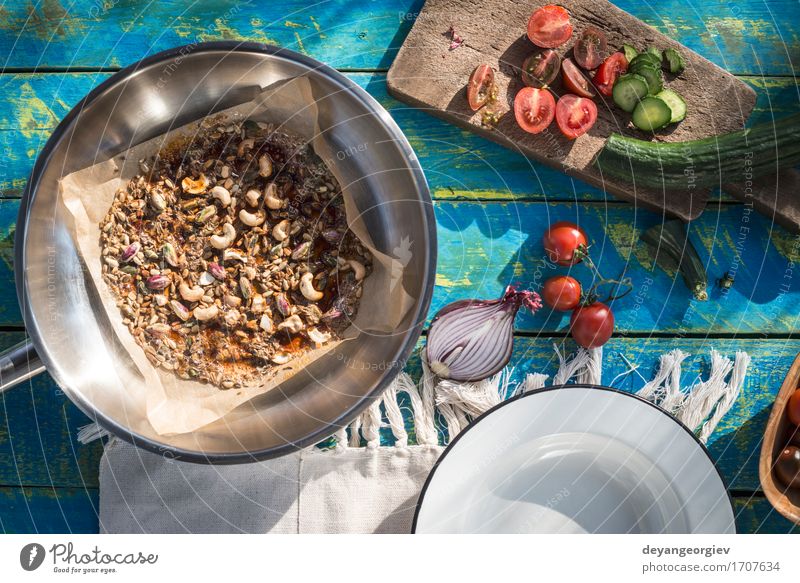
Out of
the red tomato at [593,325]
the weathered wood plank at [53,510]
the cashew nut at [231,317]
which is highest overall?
the cashew nut at [231,317]

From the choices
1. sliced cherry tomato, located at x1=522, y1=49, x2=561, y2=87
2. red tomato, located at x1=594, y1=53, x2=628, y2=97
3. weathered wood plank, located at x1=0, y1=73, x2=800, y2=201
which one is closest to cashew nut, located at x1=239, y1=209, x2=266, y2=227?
weathered wood plank, located at x1=0, y1=73, x2=800, y2=201

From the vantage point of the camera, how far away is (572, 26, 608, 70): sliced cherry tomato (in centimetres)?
115

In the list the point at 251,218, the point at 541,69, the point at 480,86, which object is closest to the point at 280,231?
the point at 251,218

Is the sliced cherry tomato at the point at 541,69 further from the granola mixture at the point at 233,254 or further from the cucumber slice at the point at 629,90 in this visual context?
the granola mixture at the point at 233,254

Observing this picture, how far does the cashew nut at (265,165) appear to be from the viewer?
1.11 meters

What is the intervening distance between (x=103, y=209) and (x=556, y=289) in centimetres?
76

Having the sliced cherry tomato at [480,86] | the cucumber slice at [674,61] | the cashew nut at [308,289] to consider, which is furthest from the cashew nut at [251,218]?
the cucumber slice at [674,61]

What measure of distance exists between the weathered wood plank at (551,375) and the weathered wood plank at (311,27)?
0.51m

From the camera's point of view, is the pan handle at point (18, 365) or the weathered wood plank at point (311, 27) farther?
the weathered wood plank at point (311, 27)

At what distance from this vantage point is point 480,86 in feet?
3.72

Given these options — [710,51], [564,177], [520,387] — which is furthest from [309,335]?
[710,51]

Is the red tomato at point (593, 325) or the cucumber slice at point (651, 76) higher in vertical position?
the cucumber slice at point (651, 76)

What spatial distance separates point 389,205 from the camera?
1.10 m

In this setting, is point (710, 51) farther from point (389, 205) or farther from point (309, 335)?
point (309, 335)
